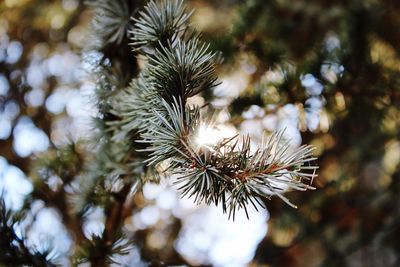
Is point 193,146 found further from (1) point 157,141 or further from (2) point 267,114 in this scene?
(2) point 267,114

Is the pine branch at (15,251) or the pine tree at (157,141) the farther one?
the pine branch at (15,251)

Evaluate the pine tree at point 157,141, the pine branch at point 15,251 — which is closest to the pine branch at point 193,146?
the pine tree at point 157,141

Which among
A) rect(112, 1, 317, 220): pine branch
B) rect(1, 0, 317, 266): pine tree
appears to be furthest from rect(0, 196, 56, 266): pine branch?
rect(112, 1, 317, 220): pine branch

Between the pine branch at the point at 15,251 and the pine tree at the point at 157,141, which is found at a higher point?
the pine tree at the point at 157,141

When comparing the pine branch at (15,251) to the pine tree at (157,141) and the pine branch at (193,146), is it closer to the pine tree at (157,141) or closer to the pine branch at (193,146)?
the pine tree at (157,141)

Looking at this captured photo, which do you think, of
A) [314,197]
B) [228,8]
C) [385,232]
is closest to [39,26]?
[228,8]

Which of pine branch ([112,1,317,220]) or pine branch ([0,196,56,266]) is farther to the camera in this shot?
pine branch ([0,196,56,266])

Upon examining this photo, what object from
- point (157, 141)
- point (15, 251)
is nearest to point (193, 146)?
point (157, 141)

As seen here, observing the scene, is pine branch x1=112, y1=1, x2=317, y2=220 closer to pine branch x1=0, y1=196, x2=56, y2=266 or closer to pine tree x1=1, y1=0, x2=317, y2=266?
pine tree x1=1, y1=0, x2=317, y2=266
